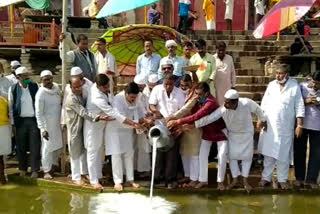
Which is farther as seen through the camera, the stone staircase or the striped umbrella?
the stone staircase

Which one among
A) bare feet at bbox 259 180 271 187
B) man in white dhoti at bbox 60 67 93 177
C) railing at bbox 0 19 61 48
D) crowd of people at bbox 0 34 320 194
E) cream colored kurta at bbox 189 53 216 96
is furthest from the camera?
railing at bbox 0 19 61 48

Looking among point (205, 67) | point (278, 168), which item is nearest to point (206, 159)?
point (278, 168)

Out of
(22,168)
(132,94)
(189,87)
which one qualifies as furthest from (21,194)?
(189,87)

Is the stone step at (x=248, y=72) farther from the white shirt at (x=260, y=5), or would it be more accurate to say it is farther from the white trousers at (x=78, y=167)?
the white trousers at (x=78, y=167)

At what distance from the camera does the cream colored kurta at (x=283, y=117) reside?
7.22 meters

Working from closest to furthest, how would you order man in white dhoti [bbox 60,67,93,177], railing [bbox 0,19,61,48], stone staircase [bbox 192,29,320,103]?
man in white dhoti [bbox 60,67,93,177] → stone staircase [bbox 192,29,320,103] → railing [bbox 0,19,61,48]

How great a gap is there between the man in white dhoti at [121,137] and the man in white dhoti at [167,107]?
270 millimetres

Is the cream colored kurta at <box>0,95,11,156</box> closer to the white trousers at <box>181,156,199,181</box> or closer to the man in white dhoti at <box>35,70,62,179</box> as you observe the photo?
the man in white dhoti at <box>35,70,62,179</box>

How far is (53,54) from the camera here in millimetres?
15625

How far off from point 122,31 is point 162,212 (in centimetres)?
384

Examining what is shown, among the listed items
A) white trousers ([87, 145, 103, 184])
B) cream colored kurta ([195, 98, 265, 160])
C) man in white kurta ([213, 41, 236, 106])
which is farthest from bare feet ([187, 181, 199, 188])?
man in white kurta ([213, 41, 236, 106])

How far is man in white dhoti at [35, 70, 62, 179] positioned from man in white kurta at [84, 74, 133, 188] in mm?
593

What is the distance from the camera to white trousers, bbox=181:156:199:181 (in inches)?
291

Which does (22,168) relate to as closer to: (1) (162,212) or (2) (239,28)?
(1) (162,212)
